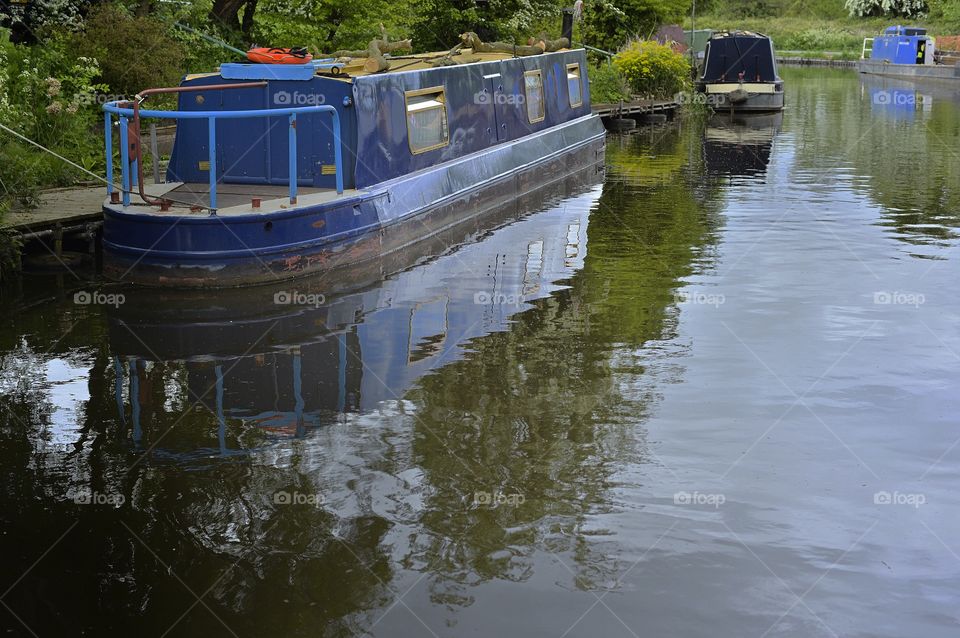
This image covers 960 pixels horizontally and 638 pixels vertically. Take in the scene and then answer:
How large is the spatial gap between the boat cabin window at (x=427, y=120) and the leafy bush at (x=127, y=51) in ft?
17.1

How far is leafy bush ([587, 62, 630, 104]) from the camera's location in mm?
30438

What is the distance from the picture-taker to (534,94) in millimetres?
19219

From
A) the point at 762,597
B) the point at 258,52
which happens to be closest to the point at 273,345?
the point at 258,52

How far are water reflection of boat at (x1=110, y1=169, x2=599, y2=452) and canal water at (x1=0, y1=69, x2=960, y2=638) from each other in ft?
0.14

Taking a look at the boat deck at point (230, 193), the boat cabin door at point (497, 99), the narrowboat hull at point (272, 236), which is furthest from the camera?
the boat cabin door at point (497, 99)

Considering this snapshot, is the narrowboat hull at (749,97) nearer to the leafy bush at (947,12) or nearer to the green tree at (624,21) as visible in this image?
the green tree at (624,21)

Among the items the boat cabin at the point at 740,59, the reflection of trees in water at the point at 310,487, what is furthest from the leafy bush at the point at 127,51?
the boat cabin at the point at 740,59

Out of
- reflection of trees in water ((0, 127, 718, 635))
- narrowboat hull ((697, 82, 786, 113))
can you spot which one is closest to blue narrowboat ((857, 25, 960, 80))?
narrowboat hull ((697, 82, 786, 113))

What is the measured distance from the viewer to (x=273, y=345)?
992cm

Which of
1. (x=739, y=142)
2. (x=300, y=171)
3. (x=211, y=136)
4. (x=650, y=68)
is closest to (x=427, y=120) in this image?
(x=300, y=171)

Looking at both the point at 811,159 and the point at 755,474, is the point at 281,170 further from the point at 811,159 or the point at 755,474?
the point at 811,159

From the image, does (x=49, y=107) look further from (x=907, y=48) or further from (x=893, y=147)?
(x=907, y=48)

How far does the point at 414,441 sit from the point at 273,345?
8.90ft

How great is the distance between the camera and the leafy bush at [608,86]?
99.9 feet
